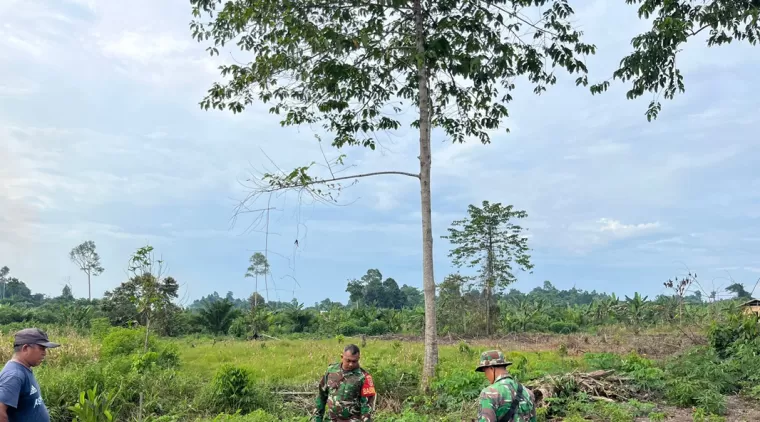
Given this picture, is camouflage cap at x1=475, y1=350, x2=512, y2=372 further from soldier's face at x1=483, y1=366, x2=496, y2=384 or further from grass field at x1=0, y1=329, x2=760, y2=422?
grass field at x1=0, y1=329, x2=760, y2=422

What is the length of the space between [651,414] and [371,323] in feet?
76.8

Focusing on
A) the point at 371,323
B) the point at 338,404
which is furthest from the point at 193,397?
the point at 371,323

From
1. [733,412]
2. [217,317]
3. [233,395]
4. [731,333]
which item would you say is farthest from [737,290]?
[217,317]

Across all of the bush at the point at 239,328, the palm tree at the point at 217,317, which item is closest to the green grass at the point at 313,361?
the bush at the point at 239,328

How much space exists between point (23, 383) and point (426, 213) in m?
7.11

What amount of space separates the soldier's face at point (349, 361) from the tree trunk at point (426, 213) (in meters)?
4.48

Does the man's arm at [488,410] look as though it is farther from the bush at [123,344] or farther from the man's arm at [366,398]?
the bush at [123,344]

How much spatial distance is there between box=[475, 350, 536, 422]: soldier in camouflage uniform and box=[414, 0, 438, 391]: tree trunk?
568 cm

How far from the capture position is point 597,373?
955 centimetres

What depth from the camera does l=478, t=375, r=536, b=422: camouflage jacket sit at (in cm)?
395

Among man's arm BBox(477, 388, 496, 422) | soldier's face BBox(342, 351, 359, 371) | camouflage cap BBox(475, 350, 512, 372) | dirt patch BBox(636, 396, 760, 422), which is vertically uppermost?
camouflage cap BBox(475, 350, 512, 372)

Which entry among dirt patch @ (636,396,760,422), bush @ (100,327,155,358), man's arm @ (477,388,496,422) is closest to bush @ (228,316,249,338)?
bush @ (100,327,155,358)

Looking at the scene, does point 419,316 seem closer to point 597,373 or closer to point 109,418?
point 597,373

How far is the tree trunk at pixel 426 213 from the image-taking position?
9.91 metres
